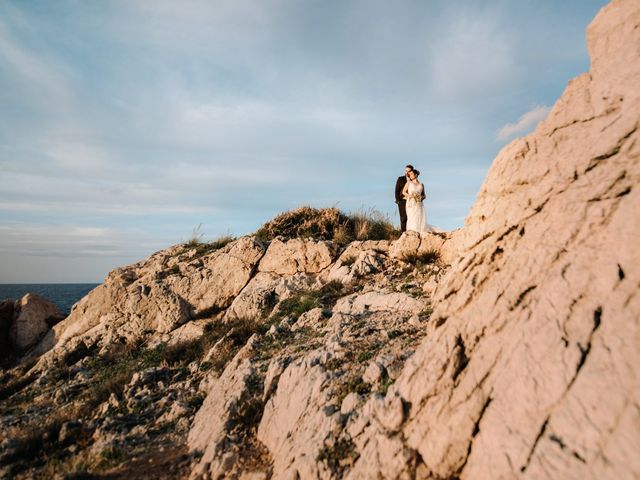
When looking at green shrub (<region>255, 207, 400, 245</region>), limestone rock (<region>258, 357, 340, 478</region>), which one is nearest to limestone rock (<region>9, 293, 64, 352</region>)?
green shrub (<region>255, 207, 400, 245</region>)

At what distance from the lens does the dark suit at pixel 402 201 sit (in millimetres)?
15258

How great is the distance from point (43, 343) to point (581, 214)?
66.3ft

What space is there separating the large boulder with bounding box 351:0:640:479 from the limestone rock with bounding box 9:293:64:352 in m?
18.4

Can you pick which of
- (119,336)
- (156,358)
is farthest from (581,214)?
(119,336)

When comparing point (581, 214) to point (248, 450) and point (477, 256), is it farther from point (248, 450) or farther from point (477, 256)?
point (248, 450)

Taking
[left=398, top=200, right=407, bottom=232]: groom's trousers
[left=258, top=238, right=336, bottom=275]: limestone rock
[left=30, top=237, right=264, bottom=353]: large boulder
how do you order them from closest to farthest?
[left=258, top=238, right=336, bottom=275]: limestone rock, [left=30, top=237, right=264, bottom=353]: large boulder, [left=398, top=200, right=407, bottom=232]: groom's trousers

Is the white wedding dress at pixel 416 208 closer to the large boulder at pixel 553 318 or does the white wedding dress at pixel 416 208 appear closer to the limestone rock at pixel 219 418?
the large boulder at pixel 553 318

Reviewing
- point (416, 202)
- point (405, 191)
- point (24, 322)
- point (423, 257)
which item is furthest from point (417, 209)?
point (24, 322)

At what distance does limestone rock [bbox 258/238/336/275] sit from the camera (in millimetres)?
14688

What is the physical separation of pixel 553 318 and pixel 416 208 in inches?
397

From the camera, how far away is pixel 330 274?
13.8 meters

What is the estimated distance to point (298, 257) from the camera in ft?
49.1

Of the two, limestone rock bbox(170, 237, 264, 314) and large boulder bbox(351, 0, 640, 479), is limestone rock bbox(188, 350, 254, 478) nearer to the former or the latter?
large boulder bbox(351, 0, 640, 479)

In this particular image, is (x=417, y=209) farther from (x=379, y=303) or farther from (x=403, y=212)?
(x=379, y=303)
